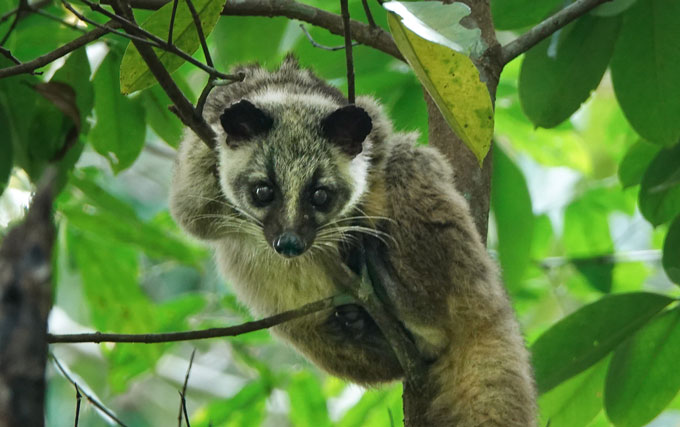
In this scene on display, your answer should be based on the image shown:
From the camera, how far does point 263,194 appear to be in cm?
436

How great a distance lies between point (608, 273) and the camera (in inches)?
239

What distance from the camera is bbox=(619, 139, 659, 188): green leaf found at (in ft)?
16.1

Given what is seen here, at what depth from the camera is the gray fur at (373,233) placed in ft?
12.8

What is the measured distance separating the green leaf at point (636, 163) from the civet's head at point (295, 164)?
1605mm

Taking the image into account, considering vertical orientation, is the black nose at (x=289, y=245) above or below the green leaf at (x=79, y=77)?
below

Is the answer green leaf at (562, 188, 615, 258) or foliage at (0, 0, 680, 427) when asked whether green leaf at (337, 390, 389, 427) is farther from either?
green leaf at (562, 188, 615, 258)

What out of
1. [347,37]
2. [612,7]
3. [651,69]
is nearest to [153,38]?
[347,37]

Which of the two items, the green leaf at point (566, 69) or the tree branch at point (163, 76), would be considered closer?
the tree branch at point (163, 76)

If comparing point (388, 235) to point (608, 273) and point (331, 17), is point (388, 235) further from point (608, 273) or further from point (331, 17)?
point (608, 273)

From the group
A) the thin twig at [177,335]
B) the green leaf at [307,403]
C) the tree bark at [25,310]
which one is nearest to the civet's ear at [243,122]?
the thin twig at [177,335]

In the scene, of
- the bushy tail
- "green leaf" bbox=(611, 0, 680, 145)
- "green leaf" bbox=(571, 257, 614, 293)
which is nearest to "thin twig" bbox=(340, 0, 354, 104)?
the bushy tail

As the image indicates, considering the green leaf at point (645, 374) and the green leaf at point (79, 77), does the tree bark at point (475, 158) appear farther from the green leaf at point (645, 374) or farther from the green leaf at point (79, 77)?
the green leaf at point (79, 77)

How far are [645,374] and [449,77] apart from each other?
214 cm

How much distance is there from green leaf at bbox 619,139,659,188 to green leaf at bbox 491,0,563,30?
40.6 inches
